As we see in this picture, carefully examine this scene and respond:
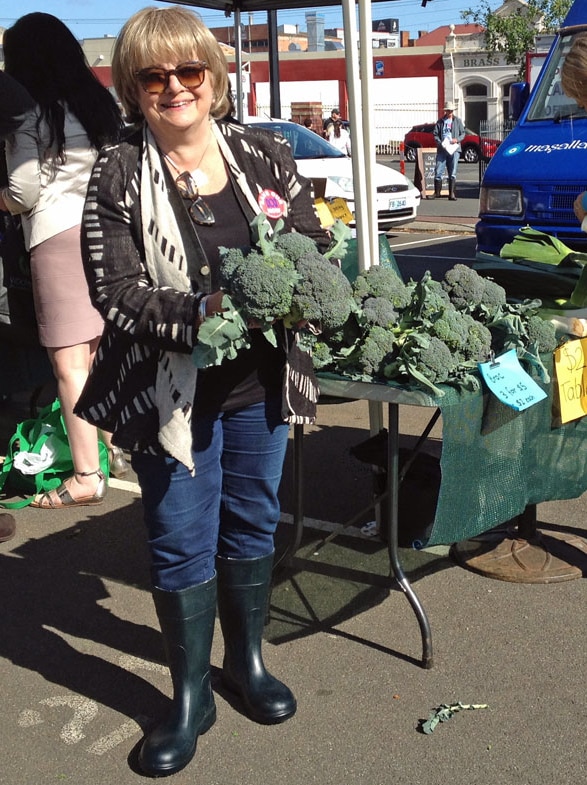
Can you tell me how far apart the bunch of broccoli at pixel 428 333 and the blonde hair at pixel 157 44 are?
2.80 ft

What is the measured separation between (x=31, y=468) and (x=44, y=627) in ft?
4.27

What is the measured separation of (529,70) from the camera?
11.8 meters

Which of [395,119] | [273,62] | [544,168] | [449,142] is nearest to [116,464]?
[544,168]

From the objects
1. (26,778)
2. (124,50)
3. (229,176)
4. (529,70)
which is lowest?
(26,778)

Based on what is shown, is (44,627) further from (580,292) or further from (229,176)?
(580,292)

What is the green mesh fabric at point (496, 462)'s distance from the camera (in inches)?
117

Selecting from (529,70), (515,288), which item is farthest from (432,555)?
(529,70)

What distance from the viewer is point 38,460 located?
471 cm

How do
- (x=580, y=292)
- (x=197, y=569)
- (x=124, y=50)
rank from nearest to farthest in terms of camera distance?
1. (x=124, y=50)
2. (x=197, y=569)
3. (x=580, y=292)

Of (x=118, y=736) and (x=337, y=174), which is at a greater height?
(x=337, y=174)

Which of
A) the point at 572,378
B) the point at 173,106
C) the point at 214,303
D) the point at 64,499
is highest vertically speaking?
the point at 173,106

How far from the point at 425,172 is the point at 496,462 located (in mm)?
20432

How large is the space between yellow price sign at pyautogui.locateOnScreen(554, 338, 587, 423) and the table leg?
0.58 meters

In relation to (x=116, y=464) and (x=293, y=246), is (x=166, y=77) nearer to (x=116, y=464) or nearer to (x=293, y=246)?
(x=293, y=246)
